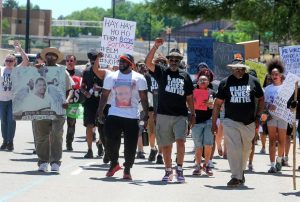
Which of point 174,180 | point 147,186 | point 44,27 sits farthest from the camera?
point 44,27

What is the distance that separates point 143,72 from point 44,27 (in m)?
141

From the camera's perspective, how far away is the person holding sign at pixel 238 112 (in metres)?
14.5

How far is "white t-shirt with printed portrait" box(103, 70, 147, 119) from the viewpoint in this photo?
1455 centimetres

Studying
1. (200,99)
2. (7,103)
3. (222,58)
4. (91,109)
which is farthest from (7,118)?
(222,58)

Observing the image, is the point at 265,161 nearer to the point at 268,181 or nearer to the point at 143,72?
the point at 143,72

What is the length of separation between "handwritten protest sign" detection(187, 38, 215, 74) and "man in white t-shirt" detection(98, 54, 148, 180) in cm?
947

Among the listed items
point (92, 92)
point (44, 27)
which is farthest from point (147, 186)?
point (44, 27)

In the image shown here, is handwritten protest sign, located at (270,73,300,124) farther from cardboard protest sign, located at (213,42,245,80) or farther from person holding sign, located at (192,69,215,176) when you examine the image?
cardboard protest sign, located at (213,42,245,80)

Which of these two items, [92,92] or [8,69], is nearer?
[92,92]

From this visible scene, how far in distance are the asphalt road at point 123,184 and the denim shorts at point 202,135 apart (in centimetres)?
57

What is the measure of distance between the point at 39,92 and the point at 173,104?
7.95ft

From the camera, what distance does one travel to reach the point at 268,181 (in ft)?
50.6

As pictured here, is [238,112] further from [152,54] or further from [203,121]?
[203,121]

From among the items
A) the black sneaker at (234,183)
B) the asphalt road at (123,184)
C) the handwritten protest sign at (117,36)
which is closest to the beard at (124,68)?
the asphalt road at (123,184)
